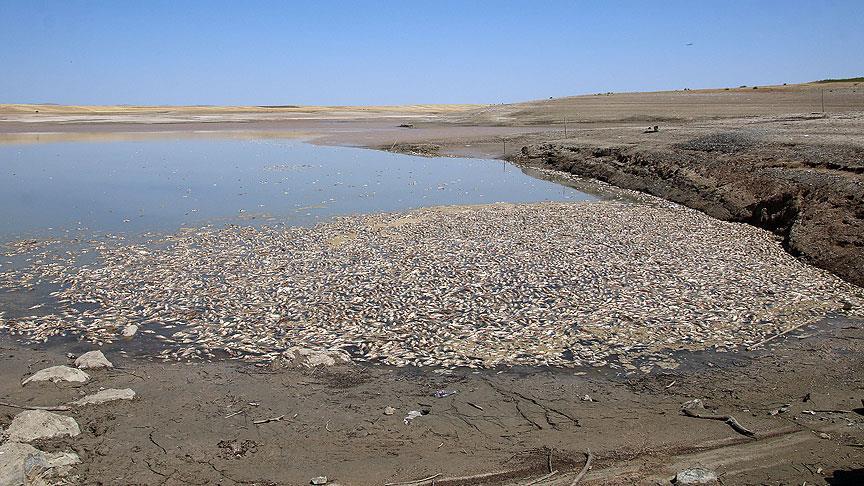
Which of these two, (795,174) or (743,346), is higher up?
(795,174)

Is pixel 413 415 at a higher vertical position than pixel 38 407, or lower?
lower

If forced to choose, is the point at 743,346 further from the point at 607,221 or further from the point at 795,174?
the point at 795,174

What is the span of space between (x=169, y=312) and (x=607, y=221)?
36.6ft

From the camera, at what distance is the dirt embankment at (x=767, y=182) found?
1401 cm

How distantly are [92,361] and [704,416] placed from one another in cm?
724

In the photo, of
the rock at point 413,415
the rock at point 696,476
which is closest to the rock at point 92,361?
the rock at point 413,415

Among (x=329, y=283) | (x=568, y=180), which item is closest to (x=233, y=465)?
(x=329, y=283)

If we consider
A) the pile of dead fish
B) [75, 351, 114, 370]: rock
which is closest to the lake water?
the pile of dead fish

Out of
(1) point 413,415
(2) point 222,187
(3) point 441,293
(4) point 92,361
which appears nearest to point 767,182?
(3) point 441,293

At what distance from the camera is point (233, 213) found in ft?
64.6

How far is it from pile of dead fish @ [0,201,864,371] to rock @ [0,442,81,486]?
2776 millimetres

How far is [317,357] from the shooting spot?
871cm

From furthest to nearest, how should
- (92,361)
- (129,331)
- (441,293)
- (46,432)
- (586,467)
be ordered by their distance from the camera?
(441,293)
(129,331)
(92,361)
(46,432)
(586,467)

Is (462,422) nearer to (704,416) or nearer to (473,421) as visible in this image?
(473,421)
